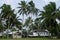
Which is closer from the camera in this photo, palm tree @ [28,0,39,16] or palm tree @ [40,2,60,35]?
palm tree @ [40,2,60,35]

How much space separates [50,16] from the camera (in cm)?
6350

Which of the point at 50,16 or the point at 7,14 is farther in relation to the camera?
the point at 7,14

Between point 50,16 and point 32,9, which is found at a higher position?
point 32,9

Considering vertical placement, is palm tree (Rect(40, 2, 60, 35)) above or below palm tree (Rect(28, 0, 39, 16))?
below

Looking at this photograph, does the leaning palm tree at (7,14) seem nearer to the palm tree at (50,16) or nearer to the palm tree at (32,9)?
the palm tree at (32,9)

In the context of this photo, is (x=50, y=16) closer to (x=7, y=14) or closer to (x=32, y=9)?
(x=32, y=9)

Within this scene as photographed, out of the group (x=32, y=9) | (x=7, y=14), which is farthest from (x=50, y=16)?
(x=7, y=14)

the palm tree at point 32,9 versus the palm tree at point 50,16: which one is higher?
the palm tree at point 32,9

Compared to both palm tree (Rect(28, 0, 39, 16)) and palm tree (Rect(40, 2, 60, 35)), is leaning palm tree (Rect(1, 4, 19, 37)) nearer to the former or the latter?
palm tree (Rect(28, 0, 39, 16))

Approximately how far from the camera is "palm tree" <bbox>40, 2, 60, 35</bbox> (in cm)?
6312

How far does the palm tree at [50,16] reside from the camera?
6312 centimetres

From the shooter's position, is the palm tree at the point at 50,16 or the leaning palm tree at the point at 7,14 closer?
the palm tree at the point at 50,16

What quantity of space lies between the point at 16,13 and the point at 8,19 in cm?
390

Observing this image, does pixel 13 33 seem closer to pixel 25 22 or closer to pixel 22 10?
pixel 25 22
